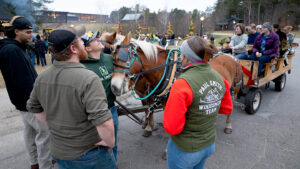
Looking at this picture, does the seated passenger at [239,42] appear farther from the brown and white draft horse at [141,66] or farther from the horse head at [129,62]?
the horse head at [129,62]

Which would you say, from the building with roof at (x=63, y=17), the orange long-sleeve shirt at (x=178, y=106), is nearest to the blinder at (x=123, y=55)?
the orange long-sleeve shirt at (x=178, y=106)

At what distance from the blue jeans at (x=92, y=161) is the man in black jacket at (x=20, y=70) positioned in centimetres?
121

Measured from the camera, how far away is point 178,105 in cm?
144

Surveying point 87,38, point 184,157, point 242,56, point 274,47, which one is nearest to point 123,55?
point 87,38

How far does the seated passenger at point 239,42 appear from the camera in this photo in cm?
493

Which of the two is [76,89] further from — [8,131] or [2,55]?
[8,131]

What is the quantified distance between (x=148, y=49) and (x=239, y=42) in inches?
144

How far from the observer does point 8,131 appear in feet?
13.2

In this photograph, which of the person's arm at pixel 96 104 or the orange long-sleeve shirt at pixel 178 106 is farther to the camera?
the orange long-sleeve shirt at pixel 178 106

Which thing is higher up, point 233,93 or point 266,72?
point 266,72

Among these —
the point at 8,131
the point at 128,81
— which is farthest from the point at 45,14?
the point at 128,81

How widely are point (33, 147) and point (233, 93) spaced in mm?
4045

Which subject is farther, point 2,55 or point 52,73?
point 2,55

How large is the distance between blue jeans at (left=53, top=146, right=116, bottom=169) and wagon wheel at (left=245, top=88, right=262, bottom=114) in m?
4.26
